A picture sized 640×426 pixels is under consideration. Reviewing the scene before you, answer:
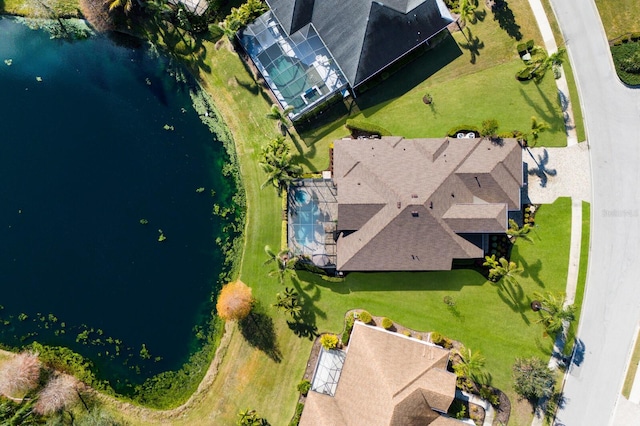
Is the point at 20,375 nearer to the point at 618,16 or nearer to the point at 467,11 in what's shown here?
the point at 467,11

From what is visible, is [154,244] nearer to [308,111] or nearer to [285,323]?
[285,323]

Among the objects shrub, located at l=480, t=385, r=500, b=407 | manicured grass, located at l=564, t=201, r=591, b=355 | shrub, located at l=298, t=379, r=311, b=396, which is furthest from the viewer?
manicured grass, located at l=564, t=201, r=591, b=355

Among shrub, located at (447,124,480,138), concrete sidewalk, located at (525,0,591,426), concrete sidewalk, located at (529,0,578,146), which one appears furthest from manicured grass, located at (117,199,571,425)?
shrub, located at (447,124,480,138)

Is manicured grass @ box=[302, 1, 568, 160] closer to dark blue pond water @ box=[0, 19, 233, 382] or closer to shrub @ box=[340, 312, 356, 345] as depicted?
dark blue pond water @ box=[0, 19, 233, 382]

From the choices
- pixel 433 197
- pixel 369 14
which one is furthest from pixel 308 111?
pixel 433 197

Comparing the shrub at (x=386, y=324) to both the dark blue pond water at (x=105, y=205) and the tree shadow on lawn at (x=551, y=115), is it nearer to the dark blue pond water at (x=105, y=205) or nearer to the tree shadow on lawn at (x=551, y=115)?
the dark blue pond water at (x=105, y=205)

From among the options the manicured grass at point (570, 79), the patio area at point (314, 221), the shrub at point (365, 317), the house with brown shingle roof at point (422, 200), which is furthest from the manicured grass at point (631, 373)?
the patio area at point (314, 221)
